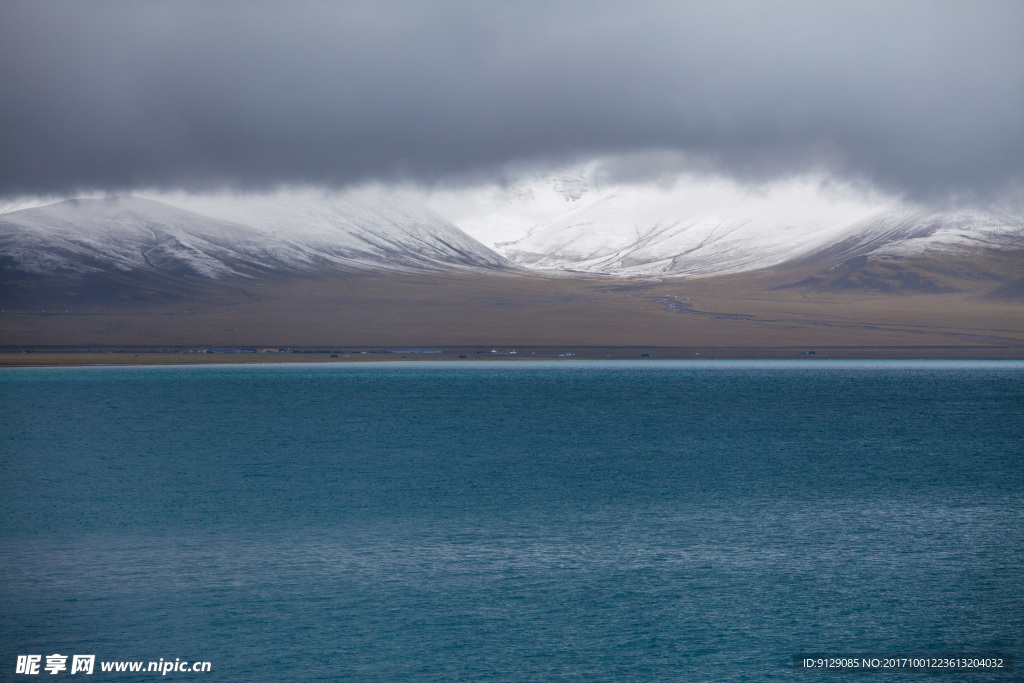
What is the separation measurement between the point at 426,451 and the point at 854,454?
31.4 meters

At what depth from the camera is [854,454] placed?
228 ft

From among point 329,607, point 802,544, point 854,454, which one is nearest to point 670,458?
point 854,454

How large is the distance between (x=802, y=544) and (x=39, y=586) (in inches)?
1152

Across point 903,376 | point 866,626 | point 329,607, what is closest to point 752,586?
point 866,626

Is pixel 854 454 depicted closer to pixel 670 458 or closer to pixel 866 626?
A: pixel 670 458

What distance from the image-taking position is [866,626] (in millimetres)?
30234

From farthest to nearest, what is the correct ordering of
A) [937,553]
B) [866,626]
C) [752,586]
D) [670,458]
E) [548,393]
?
1. [548,393]
2. [670,458]
3. [937,553]
4. [752,586]
5. [866,626]

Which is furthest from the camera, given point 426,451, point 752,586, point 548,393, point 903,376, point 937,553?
point 903,376

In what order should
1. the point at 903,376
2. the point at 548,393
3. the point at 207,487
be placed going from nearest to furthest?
the point at 207,487 < the point at 548,393 < the point at 903,376

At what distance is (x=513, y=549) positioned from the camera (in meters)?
39.3

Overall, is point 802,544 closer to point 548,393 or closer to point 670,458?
point 670,458

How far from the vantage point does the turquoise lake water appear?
28734mm

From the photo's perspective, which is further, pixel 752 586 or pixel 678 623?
pixel 752 586

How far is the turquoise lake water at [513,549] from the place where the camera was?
28734 mm
